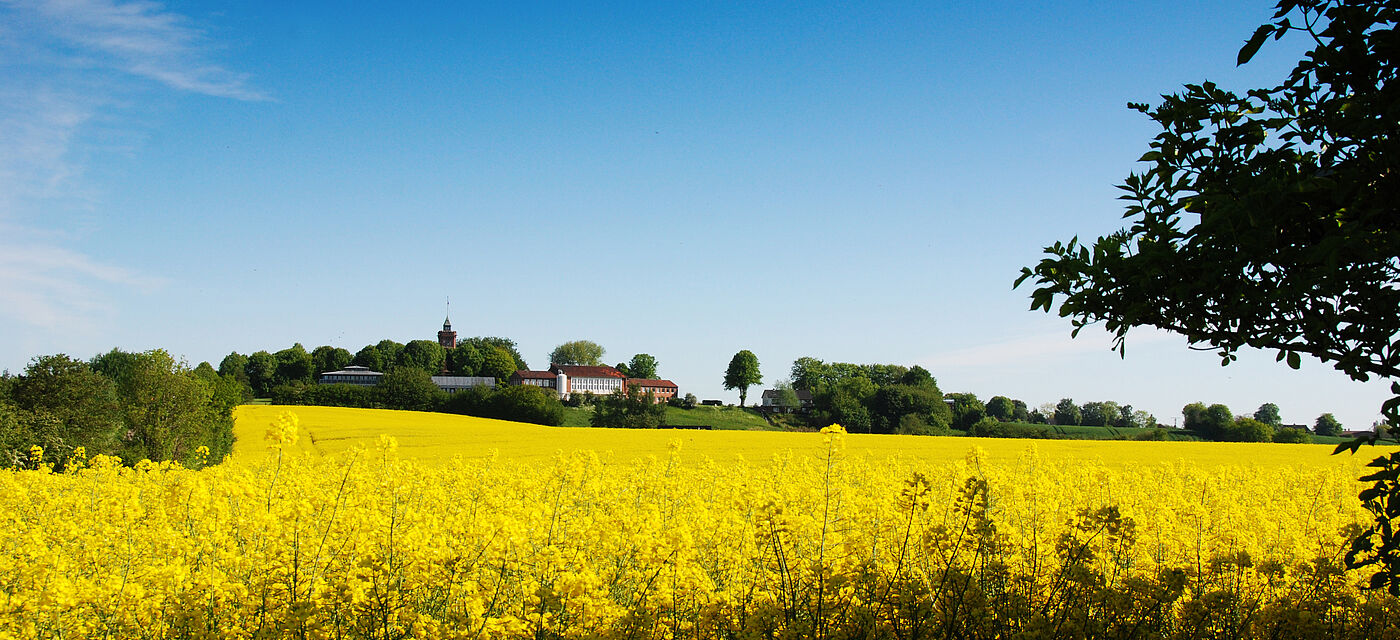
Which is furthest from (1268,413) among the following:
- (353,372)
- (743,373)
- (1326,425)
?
(353,372)

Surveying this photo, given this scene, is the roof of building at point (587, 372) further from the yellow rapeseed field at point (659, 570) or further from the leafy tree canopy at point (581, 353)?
the yellow rapeseed field at point (659, 570)

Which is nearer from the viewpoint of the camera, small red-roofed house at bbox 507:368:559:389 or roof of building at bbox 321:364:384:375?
roof of building at bbox 321:364:384:375

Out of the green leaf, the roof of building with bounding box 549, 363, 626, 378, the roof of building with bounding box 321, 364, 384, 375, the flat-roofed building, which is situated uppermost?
the roof of building with bounding box 549, 363, 626, 378

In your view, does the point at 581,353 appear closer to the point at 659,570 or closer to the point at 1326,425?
the point at 1326,425

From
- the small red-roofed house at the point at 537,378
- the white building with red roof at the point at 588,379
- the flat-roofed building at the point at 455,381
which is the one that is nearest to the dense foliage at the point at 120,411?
the flat-roofed building at the point at 455,381

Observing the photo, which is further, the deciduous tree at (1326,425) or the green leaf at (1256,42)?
the deciduous tree at (1326,425)

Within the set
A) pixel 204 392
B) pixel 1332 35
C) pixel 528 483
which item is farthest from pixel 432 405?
pixel 1332 35

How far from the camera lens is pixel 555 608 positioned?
5168 mm

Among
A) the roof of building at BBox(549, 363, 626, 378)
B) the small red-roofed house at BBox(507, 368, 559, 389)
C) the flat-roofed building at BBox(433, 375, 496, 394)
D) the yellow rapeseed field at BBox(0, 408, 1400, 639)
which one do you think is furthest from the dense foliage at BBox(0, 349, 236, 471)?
the roof of building at BBox(549, 363, 626, 378)

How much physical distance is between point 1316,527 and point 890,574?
294 inches

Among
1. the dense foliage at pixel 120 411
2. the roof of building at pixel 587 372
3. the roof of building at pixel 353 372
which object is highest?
the roof of building at pixel 587 372

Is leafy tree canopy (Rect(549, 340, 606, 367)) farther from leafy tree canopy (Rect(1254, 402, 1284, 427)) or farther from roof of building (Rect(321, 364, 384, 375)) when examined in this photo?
leafy tree canopy (Rect(1254, 402, 1284, 427))

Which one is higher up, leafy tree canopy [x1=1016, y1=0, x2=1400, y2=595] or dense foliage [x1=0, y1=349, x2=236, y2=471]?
leafy tree canopy [x1=1016, y1=0, x2=1400, y2=595]

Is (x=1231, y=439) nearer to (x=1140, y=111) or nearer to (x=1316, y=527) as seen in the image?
(x=1316, y=527)
